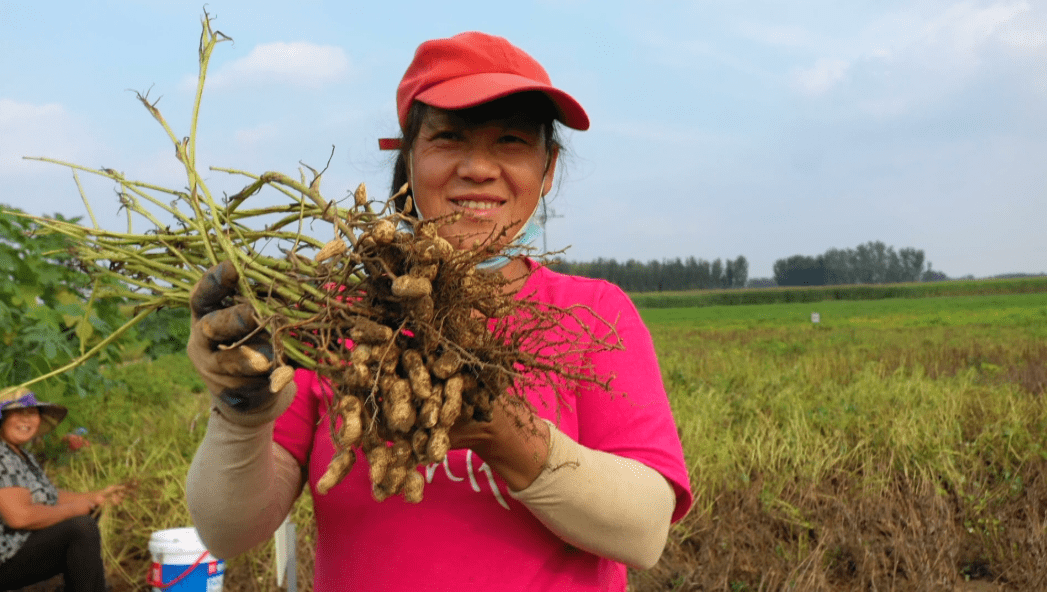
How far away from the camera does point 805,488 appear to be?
4164mm

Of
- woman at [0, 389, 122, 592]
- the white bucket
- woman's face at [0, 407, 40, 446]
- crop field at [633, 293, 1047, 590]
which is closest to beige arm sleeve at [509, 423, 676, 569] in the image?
crop field at [633, 293, 1047, 590]

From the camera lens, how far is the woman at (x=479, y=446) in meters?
1.25

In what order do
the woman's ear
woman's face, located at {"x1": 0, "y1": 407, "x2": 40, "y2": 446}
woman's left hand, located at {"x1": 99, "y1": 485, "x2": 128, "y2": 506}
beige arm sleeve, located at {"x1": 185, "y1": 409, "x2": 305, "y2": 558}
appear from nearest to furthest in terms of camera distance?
beige arm sleeve, located at {"x1": 185, "y1": 409, "x2": 305, "y2": 558}, the woman's ear, woman's face, located at {"x1": 0, "y1": 407, "x2": 40, "y2": 446}, woman's left hand, located at {"x1": 99, "y1": 485, "x2": 128, "y2": 506}

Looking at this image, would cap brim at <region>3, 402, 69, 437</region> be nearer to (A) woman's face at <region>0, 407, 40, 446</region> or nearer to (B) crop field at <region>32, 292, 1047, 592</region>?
(A) woman's face at <region>0, 407, 40, 446</region>

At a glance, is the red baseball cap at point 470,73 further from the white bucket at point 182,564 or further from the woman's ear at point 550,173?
the white bucket at point 182,564

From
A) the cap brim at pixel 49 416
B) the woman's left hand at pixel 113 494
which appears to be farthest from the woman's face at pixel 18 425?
the woman's left hand at pixel 113 494

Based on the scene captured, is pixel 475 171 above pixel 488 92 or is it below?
below

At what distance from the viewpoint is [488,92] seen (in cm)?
141

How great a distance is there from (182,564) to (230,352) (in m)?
2.49

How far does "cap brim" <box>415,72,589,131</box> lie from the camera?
4.61ft

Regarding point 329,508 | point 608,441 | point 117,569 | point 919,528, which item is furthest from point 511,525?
point 117,569

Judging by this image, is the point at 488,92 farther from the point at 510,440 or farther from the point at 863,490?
the point at 863,490

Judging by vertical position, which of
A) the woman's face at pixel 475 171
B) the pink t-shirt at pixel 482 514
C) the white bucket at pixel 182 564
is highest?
the woman's face at pixel 475 171

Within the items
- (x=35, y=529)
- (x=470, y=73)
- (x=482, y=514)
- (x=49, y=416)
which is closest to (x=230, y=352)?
(x=482, y=514)
